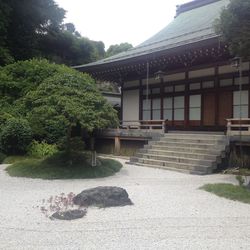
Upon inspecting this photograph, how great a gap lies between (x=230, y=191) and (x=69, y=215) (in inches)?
164

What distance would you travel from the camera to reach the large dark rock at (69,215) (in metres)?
6.80

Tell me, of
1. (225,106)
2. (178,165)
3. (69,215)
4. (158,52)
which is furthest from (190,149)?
(69,215)

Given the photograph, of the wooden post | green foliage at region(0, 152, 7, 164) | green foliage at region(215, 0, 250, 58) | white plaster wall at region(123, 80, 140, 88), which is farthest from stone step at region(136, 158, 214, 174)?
white plaster wall at region(123, 80, 140, 88)

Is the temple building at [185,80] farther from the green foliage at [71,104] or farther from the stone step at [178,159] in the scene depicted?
the green foliage at [71,104]

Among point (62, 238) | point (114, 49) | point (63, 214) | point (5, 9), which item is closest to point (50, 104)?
point (63, 214)

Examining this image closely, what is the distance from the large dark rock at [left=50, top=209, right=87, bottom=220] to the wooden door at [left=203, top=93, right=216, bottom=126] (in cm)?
1169

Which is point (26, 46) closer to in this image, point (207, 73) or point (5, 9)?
point (5, 9)

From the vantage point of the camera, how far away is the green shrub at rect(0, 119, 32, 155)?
16.5 metres

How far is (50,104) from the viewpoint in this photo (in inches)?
473

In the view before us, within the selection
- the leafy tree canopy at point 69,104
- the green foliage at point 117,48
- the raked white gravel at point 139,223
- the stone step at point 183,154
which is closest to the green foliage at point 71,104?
the leafy tree canopy at point 69,104

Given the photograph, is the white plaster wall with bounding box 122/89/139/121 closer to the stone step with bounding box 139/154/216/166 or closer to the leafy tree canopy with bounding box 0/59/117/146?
the stone step with bounding box 139/154/216/166

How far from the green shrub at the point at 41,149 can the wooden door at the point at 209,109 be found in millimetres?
6960

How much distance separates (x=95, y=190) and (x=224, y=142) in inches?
290

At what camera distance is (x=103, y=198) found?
25.8ft
